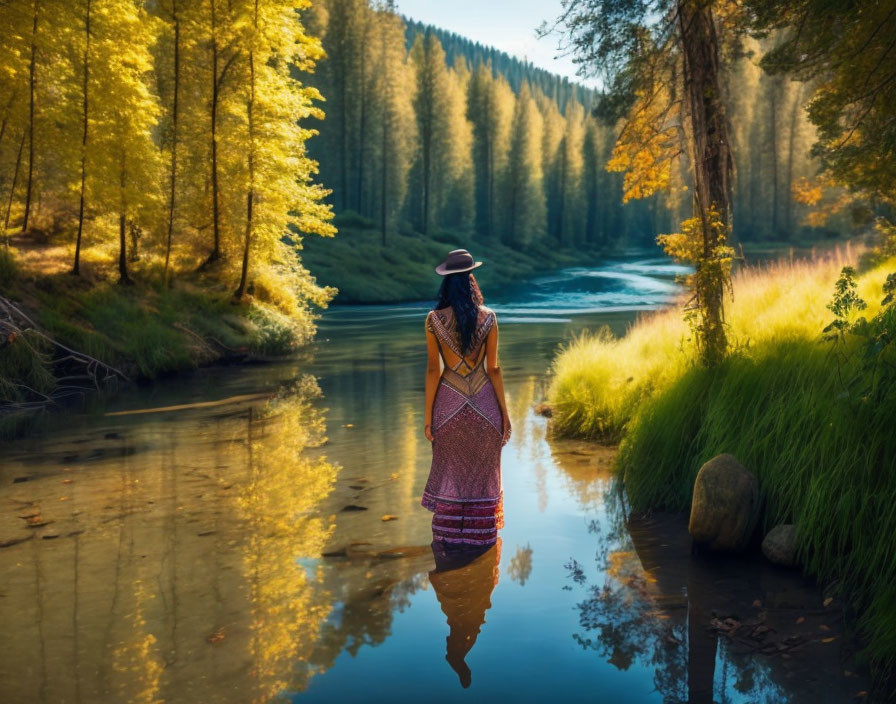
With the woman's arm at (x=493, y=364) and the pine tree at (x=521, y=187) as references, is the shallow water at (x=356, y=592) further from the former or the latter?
the pine tree at (x=521, y=187)

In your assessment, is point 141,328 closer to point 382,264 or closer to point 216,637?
point 216,637

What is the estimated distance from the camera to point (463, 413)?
22.4ft

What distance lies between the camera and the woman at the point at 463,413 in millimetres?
6691

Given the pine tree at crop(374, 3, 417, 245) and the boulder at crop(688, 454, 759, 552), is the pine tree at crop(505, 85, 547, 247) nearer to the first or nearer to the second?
the pine tree at crop(374, 3, 417, 245)

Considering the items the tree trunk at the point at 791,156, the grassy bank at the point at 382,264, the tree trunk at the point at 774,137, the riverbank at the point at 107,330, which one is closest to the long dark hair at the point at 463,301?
the riverbank at the point at 107,330

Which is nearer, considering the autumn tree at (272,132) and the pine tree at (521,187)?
the autumn tree at (272,132)

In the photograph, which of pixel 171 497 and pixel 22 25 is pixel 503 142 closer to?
pixel 22 25

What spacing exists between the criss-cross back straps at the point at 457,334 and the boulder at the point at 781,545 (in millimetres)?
2690

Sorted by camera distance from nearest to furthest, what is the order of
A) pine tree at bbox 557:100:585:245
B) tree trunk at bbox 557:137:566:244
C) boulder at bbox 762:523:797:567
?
boulder at bbox 762:523:797:567
tree trunk at bbox 557:137:566:244
pine tree at bbox 557:100:585:245

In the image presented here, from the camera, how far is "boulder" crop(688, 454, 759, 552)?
661 cm

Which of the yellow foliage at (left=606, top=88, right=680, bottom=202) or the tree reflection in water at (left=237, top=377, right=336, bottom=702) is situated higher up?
the yellow foliage at (left=606, top=88, right=680, bottom=202)

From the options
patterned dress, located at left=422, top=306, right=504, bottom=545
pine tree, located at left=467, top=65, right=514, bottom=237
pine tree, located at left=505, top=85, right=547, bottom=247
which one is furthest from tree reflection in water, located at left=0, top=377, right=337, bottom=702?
pine tree, located at left=467, top=65, right=514, bottom=237

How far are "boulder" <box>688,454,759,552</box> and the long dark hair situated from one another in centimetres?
Result: 231

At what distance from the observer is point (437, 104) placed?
203ft
